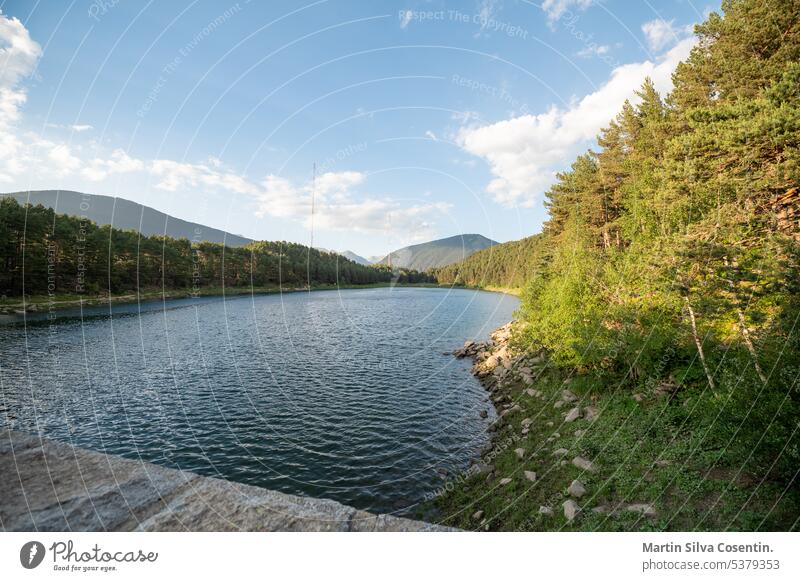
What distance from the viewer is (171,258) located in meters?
104

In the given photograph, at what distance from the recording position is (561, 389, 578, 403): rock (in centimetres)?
1876

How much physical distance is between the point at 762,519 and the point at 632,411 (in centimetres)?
759

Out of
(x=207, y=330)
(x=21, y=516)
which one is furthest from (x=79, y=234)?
(x=21, y=516)

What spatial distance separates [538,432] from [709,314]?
923cm

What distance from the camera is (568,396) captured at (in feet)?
63.2

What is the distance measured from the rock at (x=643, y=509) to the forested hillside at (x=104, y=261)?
24419mm

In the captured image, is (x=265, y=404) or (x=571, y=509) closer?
(x=571, y=509)

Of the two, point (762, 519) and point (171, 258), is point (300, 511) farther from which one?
point (171, 258)

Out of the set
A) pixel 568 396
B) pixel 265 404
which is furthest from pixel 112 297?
pixel 568 396

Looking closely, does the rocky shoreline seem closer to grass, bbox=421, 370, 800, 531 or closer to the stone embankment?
grass, bbox=421, 370, 800, 531

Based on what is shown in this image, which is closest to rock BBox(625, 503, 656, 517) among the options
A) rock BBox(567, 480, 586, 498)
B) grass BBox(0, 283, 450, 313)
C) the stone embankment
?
rock BBox(567, 480, 586, 498)

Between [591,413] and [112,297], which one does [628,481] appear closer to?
[591,413]
